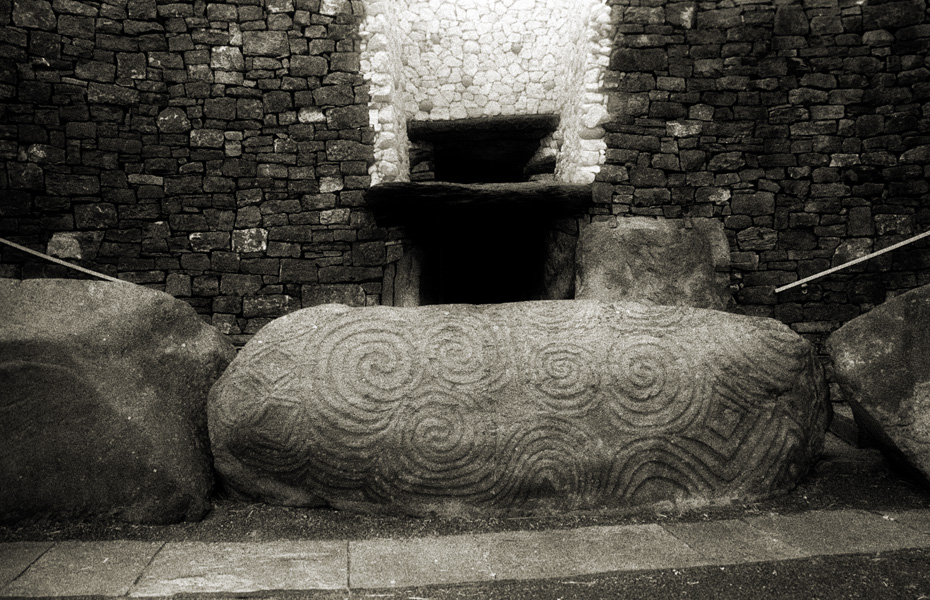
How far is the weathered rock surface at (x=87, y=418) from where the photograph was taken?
8.96ft

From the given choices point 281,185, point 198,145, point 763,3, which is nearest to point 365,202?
point 281,185

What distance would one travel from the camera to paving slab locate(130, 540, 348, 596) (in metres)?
2.23

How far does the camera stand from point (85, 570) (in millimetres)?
2340

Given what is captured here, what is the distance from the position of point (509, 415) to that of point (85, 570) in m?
1.81

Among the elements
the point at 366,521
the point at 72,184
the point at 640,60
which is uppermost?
the point at 640,60

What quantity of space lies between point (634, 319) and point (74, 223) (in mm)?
4559

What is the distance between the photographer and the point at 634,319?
3172 millimetres

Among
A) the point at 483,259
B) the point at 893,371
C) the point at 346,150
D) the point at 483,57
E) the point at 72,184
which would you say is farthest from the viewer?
the point at 483,259

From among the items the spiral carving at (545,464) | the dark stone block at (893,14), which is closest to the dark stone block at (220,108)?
the spiral carving at (545,464)

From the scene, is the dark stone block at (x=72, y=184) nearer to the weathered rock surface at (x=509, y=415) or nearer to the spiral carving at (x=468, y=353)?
the weathered rock surface at (x=509, y=415)

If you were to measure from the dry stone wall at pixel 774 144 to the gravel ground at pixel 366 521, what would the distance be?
2.50 m

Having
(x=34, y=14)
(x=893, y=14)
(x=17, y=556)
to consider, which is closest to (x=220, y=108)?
(x=34, y=14)

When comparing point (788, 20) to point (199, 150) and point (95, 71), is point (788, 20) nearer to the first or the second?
point (199, 150)

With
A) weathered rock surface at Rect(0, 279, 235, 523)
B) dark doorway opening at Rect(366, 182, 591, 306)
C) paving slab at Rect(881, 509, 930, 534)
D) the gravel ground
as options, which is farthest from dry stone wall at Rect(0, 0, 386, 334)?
paving slab at Rect(881, 509, 930, 534)
